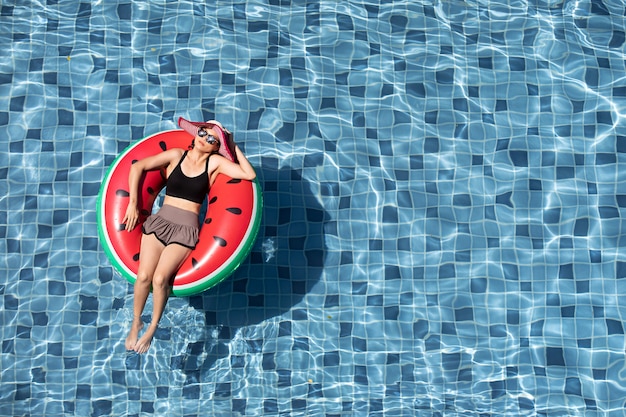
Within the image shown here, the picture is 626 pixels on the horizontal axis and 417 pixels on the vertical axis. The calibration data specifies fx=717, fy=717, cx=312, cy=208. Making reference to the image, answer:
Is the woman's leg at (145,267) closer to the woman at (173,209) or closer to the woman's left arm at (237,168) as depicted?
the woman at (173,209)

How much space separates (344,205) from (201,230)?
1.31 m

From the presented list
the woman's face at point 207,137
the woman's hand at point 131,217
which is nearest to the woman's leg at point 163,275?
the woman's hand at point 131,217

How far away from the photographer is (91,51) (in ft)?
19.4

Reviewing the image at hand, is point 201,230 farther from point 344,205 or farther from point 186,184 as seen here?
point 344,205

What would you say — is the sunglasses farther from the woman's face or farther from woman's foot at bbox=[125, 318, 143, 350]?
woman's foot at bbox=[125, 318, 143, 350]

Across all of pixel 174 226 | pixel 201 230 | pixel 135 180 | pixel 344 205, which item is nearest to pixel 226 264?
pixel 201 230

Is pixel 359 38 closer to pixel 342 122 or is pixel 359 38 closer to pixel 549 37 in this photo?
pixel 342 122

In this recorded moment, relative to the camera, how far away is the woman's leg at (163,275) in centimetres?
456

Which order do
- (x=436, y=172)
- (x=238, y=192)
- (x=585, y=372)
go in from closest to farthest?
(x=238, y=192) → (x=585, y=372) → (x=436, y=172)

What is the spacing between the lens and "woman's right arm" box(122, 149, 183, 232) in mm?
4559

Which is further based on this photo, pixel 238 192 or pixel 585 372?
pixel 585 372

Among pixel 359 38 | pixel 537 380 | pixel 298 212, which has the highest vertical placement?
pixel 359 38

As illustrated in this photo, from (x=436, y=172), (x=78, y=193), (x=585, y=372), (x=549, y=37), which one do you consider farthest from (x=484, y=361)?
(x=78, y=193)

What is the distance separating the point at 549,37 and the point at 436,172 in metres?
1.52
